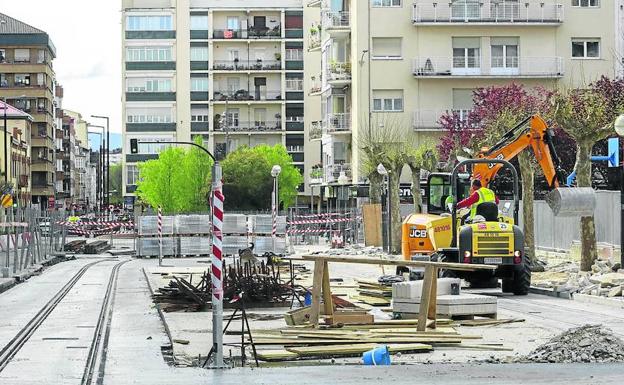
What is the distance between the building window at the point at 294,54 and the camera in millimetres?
115250

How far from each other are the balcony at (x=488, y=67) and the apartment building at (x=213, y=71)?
39.6 metres

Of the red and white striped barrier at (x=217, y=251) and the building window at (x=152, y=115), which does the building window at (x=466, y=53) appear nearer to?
the building window at (x=152, y=115)

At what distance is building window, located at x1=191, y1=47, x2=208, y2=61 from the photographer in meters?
112

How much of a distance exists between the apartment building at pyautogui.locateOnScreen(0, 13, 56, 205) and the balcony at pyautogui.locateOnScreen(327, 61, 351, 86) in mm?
66600

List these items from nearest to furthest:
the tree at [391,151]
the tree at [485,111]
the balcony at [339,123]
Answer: the tree at [391,151] → the tree at [485,111] → the balcony at [339,123]

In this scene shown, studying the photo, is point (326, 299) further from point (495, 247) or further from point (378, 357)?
point (495, 247)

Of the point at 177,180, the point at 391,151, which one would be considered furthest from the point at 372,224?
the point at 177,180

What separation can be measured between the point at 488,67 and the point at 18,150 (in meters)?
55.3

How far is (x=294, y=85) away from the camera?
115375 millimetres

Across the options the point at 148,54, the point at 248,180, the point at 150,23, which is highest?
the point at 150,23

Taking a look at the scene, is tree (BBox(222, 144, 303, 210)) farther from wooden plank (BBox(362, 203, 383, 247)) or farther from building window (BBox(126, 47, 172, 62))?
wooden plank (BBox(362, 203, 383, 247))

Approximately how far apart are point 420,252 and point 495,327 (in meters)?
11.6

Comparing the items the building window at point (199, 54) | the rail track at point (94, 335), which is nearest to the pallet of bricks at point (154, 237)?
the rail track at point (94, 335)

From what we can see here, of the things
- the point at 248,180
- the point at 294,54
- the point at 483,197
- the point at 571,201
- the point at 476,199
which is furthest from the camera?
the point at 294,54
